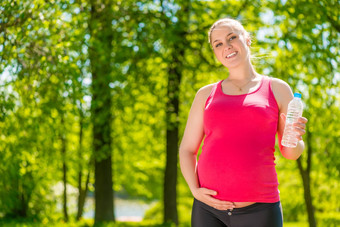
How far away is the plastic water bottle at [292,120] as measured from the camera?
2.60 m

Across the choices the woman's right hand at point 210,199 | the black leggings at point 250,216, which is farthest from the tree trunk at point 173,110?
the black leggings at point 250,216

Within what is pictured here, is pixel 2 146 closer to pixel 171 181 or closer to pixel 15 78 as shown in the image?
pixel 15 78

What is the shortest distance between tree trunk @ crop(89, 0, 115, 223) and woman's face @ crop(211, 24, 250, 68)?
5.42m

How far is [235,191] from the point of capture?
8.74 ft

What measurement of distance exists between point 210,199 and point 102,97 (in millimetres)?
7418

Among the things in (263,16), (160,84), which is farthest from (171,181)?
(263,16)

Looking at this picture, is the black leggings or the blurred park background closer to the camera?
the black leggings

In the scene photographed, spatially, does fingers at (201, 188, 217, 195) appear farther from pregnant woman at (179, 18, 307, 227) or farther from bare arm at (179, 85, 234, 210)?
bare arm at (179, 85, 234, 210)

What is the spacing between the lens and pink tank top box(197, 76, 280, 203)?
2.64 m

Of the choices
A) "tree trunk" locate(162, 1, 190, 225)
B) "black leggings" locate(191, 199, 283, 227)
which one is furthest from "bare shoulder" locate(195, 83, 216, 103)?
"tree trunk" locate(162, 1, 190, 225)

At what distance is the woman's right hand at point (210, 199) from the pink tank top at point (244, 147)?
0.04 meters

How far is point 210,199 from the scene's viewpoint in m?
2.71

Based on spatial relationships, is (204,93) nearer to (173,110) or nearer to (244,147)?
(244,147)

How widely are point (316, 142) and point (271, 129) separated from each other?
1373 cm
